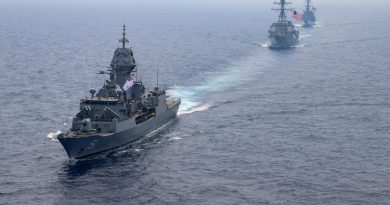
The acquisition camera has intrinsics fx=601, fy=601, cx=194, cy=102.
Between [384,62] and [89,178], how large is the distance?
125407 millimetres

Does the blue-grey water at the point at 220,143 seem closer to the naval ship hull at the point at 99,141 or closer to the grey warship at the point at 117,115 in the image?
the naval ship hull at the point at 99,141

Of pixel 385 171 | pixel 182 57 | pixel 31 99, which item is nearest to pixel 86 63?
pixel 182 57

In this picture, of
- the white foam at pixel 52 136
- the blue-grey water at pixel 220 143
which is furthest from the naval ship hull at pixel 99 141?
the white foam at pixel 52 136

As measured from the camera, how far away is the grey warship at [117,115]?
8538cm

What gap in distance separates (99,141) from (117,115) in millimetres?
6897

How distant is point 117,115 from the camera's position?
92062 mm

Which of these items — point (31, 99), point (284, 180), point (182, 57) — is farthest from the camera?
point (182, 57)

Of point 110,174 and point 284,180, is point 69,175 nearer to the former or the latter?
point 110,174

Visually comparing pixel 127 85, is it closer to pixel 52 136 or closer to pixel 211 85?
pixel 52 136

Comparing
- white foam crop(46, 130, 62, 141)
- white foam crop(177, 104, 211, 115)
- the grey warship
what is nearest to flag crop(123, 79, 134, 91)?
the grey warship

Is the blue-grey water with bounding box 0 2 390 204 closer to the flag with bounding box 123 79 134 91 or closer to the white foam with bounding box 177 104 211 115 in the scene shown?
the white foam with bounding box 177 104 211 115

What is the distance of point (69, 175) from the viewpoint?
7769 centimetres

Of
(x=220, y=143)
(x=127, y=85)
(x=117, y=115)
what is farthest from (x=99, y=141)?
(x=220, y=143)

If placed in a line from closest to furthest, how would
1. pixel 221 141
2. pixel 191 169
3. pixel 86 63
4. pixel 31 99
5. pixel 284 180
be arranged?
pixel 284 180, pixel 191 169, pixel 221 141, pixel 31 99, pixel 86 63
